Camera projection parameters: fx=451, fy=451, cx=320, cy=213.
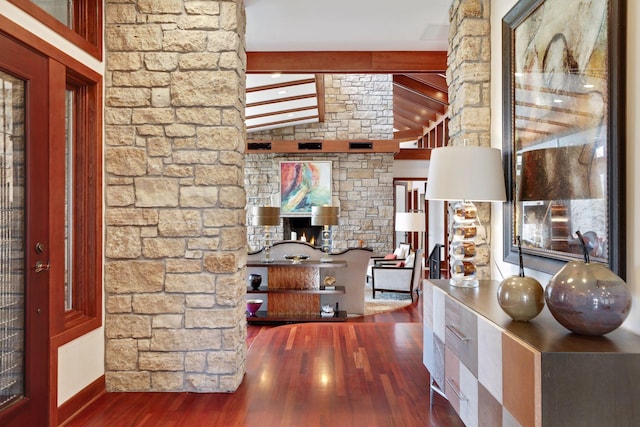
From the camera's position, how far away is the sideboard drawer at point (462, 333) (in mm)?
2049

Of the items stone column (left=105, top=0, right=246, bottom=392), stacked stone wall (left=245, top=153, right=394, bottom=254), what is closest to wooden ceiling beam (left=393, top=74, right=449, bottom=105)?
stacked stone wall (left=245, top=153, right=394, bottom=254)

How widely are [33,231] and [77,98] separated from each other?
105 centimetres

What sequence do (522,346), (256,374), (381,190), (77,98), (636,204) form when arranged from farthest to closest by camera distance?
(381,190) → (256,374) → (77,98) → (636,204) → (522,346)

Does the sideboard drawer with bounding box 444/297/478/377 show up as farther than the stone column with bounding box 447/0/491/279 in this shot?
No

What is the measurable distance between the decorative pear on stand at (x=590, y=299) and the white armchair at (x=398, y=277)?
19.8ft

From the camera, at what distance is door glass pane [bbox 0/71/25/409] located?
7.16ft

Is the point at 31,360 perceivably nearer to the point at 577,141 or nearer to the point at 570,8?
the point at 577,141

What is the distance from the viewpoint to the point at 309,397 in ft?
9.62

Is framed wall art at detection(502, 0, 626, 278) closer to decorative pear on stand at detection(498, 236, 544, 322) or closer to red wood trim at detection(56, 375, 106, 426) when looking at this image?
decorative pear on stand at detection(498, 236, 544, 322)

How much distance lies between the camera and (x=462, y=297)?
2.39 metres

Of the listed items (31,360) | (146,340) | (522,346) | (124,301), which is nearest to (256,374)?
(146,340)

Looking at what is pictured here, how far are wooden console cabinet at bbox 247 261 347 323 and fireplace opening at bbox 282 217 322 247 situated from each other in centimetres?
462

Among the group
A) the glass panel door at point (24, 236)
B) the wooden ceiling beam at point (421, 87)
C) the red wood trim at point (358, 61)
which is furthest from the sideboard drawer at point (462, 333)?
the wooden ceiling beam at point (421, 87)

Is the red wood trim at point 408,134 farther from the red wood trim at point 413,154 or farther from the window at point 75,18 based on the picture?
the window at point 75,18
